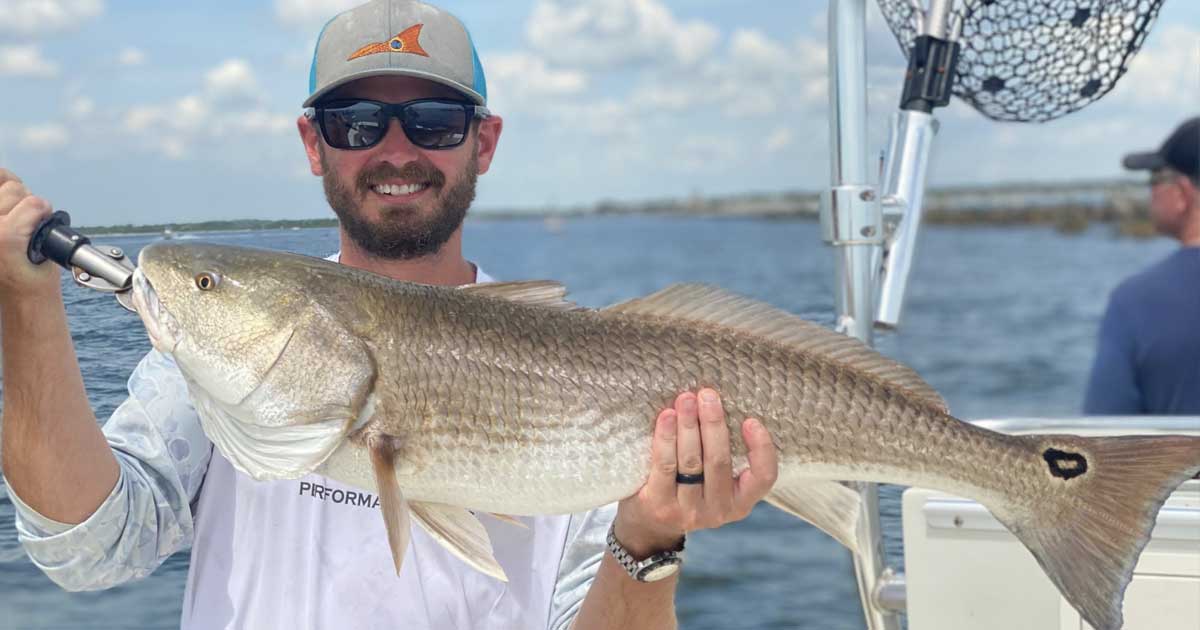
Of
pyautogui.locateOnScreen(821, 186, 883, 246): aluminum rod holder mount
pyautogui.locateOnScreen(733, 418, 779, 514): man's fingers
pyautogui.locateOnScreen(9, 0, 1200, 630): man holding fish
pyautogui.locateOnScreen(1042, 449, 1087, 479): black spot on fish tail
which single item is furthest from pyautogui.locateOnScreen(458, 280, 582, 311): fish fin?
pyautogui.locateOnScreen(821, 186, 883, 246): aluminum rod holder mount

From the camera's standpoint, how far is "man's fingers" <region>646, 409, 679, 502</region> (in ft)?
7.26

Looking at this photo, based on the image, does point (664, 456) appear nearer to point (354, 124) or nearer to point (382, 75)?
point (354, 124)

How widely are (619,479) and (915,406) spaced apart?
612 mm

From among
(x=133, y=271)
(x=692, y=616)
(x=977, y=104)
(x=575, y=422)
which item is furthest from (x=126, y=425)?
(x=692, y=616)

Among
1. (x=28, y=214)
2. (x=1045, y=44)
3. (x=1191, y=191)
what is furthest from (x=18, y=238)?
(x=1191, y=191)

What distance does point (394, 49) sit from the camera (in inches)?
111

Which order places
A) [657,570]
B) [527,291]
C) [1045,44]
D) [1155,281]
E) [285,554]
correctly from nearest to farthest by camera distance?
[527,291] → [657,570] → [285,554] → [1045,44] → [1155,281]

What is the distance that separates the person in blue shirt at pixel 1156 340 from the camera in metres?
5.37

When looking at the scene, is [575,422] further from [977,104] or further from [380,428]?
[977,104]

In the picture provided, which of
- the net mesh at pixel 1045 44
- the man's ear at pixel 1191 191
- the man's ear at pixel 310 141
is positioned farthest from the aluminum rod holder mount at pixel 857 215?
the man's ear at pixel 1191 191

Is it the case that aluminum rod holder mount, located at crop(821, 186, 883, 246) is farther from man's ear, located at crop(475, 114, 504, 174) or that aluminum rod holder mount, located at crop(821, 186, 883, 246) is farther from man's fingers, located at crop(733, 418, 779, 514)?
man's fingers, located at crop(733, 418, 779, 514)

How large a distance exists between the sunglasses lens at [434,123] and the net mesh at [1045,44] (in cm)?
143

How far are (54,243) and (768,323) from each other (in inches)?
55.3

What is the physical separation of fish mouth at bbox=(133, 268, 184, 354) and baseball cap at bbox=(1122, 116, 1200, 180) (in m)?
5.42
